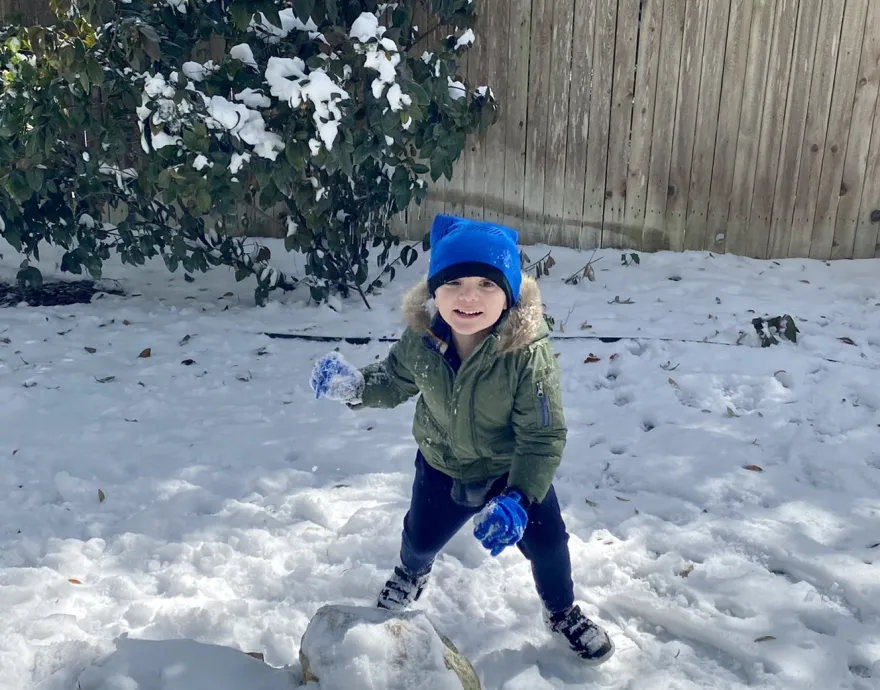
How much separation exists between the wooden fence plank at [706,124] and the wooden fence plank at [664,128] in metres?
0.16

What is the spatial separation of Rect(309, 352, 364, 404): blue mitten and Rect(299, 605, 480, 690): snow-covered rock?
0.54 metres

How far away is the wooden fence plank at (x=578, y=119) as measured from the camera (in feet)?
16.7

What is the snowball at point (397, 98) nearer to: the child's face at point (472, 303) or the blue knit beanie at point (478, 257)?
the blue knit beanie at point (478, 257)

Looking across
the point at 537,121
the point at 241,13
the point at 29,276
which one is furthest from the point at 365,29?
the point at 29,276

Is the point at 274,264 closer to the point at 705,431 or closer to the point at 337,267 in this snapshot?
the point at 337,267

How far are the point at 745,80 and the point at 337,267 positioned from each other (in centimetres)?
286

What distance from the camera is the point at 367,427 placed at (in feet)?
11.2

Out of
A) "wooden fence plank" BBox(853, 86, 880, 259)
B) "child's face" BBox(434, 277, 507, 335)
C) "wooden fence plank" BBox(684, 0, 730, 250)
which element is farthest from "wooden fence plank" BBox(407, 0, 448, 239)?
"child's face" BBox(434, 277, 507, 335)

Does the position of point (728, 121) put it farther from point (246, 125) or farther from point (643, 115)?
point (246, 125)

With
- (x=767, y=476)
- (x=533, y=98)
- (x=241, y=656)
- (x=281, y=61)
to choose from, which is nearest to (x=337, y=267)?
(x=281, y=61)

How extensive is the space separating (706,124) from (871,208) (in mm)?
1205

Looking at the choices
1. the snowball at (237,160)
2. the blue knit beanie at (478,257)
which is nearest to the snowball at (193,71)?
the snowball at (237,160)

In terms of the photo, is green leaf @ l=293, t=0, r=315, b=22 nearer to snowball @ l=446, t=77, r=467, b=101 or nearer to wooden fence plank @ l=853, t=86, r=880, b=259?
snowball @ l=446, t=77, r=467, b=101

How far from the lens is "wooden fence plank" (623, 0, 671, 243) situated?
5.05 m
